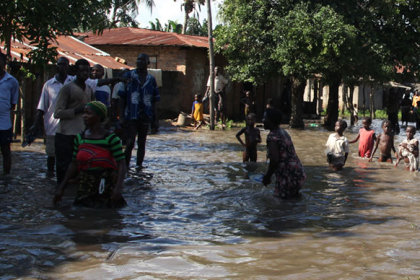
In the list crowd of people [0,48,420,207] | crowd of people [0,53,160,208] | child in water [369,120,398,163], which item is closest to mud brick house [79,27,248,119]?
child in water [369,120,398,163]

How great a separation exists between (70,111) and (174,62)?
18.1 metres

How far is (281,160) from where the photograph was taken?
7242 millimetres

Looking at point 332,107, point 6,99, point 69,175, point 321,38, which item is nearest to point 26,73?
point 6,99

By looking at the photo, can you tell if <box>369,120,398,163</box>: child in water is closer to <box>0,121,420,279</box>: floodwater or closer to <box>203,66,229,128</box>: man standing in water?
<box>0,121,420,279</box>: floodwater

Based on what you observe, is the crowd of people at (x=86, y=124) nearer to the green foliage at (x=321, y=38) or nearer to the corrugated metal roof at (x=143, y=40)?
the green foliage at (x=321, y=38)

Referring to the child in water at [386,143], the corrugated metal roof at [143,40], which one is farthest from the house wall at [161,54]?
the child in water at [386,143]

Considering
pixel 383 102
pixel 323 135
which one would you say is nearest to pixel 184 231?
pixel 323 135

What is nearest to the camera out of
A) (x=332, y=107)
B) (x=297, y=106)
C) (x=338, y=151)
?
(x=338, y=151)

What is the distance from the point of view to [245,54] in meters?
21.9

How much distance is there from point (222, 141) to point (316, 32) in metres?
5.65

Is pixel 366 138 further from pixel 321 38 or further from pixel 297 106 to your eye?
pixel 297 106

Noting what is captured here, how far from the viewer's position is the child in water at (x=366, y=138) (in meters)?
12.1

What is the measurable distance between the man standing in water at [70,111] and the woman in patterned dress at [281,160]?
7.57ft

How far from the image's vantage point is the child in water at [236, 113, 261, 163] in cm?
1044
